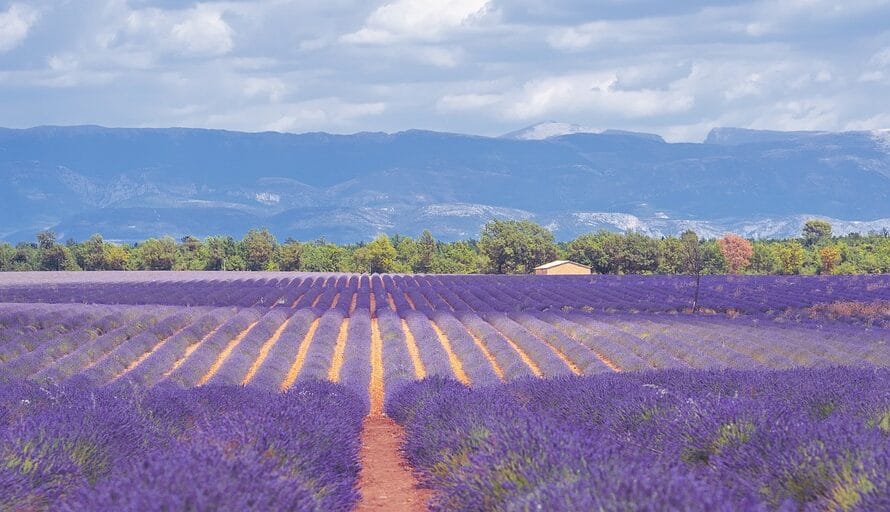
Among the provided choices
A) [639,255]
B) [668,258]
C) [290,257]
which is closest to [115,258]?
[290,257]

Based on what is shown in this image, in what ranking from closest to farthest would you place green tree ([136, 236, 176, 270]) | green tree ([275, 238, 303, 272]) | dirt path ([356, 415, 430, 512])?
dirt path ([356, 415, 430, 512]) < green tree ([136, 236, 176, 270]) < green tree ([275, 238, 303, 272])

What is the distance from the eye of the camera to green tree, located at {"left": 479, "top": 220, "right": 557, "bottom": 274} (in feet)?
274

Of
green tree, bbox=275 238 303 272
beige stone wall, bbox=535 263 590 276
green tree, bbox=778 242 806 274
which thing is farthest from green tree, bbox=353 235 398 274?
green tree, bbox=778 242 806 274

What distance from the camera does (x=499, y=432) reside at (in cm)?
682

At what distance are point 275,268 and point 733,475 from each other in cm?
9230

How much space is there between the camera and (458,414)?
28.0 ft

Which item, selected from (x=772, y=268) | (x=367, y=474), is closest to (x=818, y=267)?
(x=772, y=268)

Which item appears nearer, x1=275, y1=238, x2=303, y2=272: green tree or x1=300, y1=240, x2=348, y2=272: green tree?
x1=275, y1=238, x2=303, y2=272: green tree

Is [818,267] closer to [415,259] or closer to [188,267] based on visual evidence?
[415,259]

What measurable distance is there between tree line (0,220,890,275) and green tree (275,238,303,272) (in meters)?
0.10

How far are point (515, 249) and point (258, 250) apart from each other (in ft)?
89.4

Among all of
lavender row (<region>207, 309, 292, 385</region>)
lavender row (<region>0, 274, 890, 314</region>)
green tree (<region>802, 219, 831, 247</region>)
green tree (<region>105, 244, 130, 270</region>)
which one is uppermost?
lavender row (<region>207, 309, 292, 385</region>)

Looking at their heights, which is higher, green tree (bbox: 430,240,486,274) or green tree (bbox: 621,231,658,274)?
green tree (bbox: 621,231,658,274)

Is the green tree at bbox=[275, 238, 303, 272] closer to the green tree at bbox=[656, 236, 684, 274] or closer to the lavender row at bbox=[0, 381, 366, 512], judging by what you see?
the green tree at bbox=[656, 236, 684, 274]
